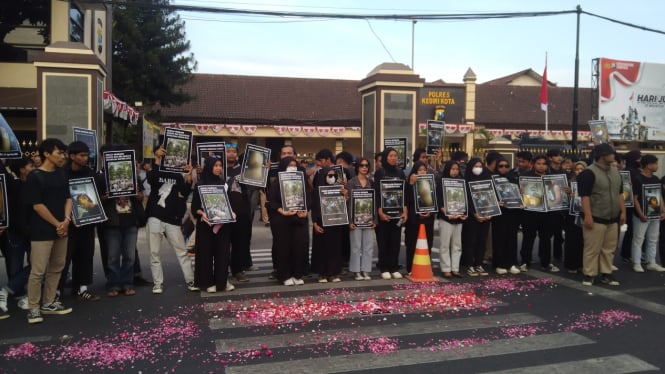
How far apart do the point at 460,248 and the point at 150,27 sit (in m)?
20.3

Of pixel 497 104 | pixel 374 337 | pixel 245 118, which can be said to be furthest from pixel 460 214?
pixel 497 104

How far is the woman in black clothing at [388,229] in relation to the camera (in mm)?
7652

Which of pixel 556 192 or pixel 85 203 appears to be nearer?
pixel 85 203

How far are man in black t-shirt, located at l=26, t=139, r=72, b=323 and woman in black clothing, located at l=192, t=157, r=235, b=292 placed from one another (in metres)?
1.61

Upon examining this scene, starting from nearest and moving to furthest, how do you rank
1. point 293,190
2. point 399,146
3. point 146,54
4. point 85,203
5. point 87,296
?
1. point 85,203
2. point 87,296
3. point 293,190
4. point 399,146
5. point 146,54

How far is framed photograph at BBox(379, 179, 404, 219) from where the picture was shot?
24.8ft

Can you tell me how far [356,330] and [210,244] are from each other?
257 cm

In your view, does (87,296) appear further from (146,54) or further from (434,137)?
(146,54)

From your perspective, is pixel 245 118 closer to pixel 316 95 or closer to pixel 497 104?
pixel 316 95

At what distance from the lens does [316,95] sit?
1286 inches

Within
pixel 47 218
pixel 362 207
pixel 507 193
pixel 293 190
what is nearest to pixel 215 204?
pixel 293 190

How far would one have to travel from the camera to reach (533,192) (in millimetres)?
8234

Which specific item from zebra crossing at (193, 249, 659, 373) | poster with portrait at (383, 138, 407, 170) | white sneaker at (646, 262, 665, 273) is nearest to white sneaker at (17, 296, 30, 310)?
zebra crossing at (193, 249, 659, 373)

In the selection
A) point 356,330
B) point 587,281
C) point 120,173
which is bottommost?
point 356,330
